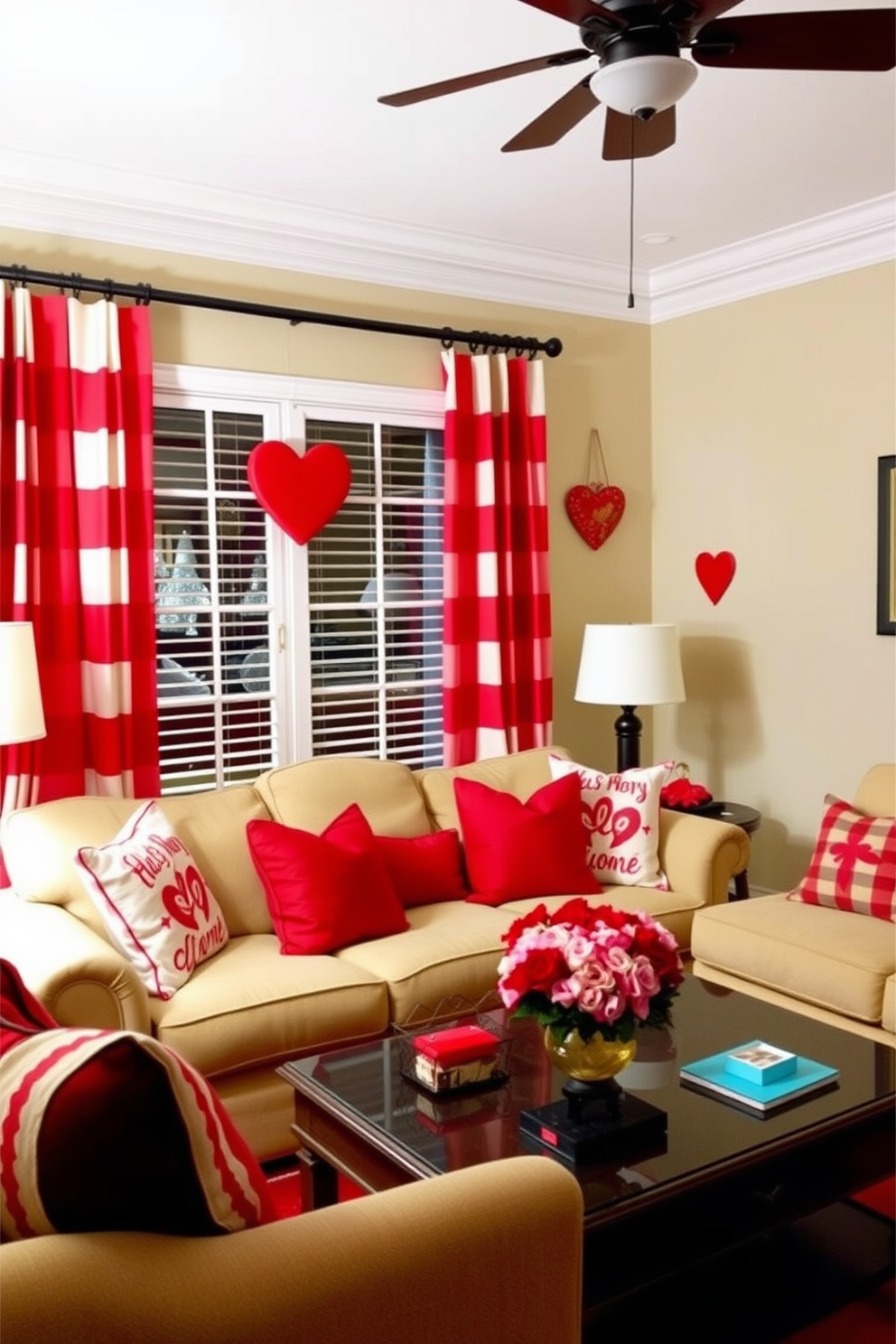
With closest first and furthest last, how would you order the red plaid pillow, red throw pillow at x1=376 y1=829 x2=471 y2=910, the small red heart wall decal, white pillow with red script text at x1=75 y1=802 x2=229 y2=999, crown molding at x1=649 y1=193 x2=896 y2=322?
white pillow with red script text at x1=75 y1=802 x2=229 y2=999 → the red plaid pillow → red throw pillow at x1=376 y1=829 x2=471 y2=910 → crown molding at x1=649 y1=193 x2=896 y2=322 → the small red heart wall decal

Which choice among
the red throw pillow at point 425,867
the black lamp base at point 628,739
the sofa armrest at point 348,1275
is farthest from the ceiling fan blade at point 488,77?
the black lamp base at point 628,739

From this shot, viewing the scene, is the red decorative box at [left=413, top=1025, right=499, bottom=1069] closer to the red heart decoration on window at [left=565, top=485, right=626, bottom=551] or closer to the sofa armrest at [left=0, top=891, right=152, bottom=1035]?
the sofa armrest at [left=0, top=891, right=152, bottom=1035]

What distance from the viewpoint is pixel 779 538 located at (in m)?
4.98

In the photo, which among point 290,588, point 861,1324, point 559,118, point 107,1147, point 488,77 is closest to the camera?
point 107,1147

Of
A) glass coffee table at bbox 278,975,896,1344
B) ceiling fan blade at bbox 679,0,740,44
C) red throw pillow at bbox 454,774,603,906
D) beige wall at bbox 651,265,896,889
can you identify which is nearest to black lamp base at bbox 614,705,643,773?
beige wall at bbox 651,265,896,889

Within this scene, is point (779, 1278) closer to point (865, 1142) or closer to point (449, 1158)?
point (865, 1142)

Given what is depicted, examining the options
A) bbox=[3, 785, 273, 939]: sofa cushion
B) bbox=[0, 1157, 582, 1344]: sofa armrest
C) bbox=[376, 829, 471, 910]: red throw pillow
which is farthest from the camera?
bbox=[376, 829, 471, 910]: red throw pillow

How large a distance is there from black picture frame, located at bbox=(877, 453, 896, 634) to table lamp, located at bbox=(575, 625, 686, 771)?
2.62 feet

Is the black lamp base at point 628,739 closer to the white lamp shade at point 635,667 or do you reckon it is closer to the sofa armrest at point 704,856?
the white lamp shade at point 635,667

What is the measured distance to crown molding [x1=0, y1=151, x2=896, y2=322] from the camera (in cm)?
391

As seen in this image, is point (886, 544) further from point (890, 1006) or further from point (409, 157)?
point (409, 157)

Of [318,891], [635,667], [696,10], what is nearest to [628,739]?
[635,667]

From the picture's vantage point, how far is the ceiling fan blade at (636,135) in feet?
8.63

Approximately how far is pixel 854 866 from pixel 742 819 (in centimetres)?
86
